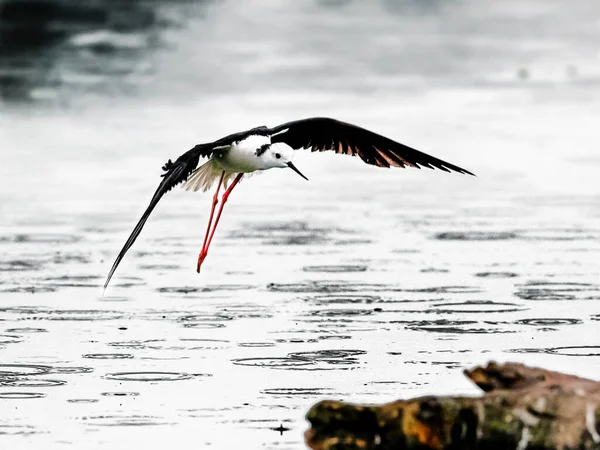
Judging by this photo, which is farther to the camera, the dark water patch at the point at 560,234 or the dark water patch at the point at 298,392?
the dark water patch at the point at 560,234

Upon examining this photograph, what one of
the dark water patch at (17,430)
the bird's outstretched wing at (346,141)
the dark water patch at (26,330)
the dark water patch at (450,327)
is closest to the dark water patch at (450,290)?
the dark water patch at (450,327)

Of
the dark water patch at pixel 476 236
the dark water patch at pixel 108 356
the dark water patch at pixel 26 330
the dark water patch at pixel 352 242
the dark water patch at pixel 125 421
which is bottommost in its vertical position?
the dark water patch at pixel 125 421

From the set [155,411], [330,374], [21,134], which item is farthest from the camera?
[21,134]

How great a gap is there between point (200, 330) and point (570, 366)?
271 centimetres

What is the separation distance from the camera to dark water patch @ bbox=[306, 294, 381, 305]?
1291 cm

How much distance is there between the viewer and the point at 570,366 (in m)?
A: 10.4

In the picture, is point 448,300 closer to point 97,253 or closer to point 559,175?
point 97,253

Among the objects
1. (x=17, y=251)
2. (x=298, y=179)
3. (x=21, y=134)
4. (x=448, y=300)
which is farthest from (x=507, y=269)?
(x=21, y=134)

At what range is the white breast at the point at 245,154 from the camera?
11977 millimetres

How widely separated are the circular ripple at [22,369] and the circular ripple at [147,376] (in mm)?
442

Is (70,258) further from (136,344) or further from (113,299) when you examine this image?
(136,344)

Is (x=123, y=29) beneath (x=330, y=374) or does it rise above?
above

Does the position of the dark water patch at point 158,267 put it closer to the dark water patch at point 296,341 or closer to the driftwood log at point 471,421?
the dark water patch at point 296,341

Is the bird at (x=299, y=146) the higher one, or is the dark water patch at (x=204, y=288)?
the bird at (x=299, y=146)
